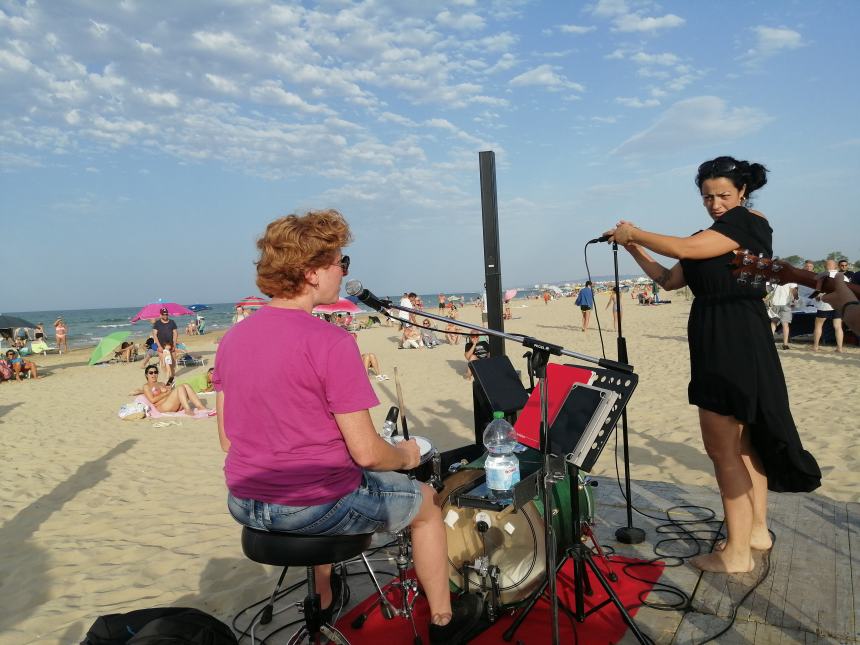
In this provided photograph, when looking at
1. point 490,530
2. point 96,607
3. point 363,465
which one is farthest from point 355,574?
point 363,465

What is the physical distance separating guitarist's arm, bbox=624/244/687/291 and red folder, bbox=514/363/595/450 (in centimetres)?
71

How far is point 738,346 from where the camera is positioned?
281cm

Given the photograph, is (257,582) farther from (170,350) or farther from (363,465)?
(170,350)

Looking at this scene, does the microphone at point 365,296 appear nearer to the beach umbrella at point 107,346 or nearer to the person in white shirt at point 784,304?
the person in white shirt at point 784,304

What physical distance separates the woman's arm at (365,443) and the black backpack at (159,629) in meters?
0.93

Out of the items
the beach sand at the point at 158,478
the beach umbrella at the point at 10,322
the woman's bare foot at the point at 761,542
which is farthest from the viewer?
the beach umbrella at the point at 10,322

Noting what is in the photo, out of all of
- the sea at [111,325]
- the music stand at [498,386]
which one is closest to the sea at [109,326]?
the sea at [111,325]

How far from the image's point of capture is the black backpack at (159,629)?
2148 millimetres

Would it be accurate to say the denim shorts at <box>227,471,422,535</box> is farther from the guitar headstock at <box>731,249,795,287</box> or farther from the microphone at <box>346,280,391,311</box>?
the guitar headstock at <box>731,249,795,287</box>

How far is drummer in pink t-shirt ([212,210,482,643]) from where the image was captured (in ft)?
6.59

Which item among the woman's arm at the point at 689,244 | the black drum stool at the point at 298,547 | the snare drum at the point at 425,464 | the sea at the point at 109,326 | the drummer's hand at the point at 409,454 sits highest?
the woman's arm at the point at 689,244

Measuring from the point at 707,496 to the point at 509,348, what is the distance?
445 inches

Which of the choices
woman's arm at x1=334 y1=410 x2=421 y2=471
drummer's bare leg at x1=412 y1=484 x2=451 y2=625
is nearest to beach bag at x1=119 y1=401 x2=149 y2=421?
drummer's bare leg at x1=412 y1=484 x2=451 y2=625

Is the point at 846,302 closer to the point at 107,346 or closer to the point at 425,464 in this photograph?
the point at 425,464
